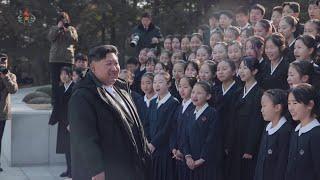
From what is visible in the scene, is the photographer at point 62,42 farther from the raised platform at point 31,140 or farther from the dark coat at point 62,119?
the dark coat at point 62,119

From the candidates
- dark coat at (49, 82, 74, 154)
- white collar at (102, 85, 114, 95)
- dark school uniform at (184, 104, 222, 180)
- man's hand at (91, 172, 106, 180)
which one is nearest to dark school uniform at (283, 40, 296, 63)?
dark school uniform at (184, 104, 222, 180)

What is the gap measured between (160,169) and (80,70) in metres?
2.29

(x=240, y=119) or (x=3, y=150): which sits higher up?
(x=240, y=119)

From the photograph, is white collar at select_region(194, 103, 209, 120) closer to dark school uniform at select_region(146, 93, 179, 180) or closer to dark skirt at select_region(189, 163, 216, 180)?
dark skirt at select_region(189, 163, 216, 180)

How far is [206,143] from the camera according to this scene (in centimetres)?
650

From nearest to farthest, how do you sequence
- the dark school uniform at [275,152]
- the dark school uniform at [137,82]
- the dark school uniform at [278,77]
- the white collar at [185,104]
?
the dark school uniform at [275,152], the dark school uniform at [278,77], the white collar at [185,104], the dark school uniform at [137,82]

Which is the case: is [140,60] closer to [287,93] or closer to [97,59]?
[287,93]

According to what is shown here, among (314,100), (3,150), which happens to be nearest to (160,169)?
(314,100)

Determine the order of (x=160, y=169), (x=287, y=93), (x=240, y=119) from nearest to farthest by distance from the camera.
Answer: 1. (x=287, y=93)
2. (x=240, y=119)
3. (x=160, y=169)

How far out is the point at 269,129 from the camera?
5.53 metres

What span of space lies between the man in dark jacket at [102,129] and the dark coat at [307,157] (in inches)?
51.6

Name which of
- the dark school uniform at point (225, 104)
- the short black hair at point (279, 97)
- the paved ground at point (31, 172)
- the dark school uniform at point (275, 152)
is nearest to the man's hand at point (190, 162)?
the dark school uniform at point (225, 104)

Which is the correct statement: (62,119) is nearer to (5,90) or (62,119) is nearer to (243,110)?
(5,90)

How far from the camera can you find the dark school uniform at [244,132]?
20.6 feet
